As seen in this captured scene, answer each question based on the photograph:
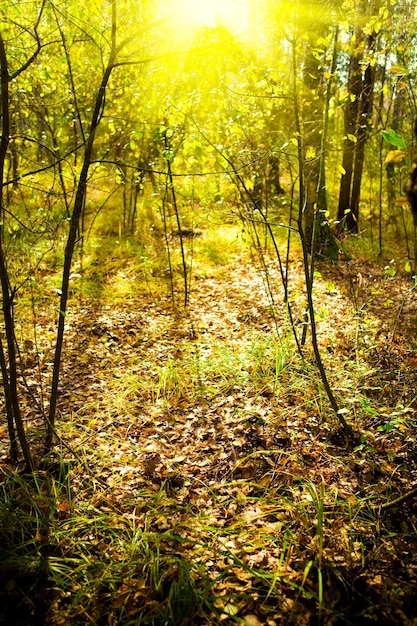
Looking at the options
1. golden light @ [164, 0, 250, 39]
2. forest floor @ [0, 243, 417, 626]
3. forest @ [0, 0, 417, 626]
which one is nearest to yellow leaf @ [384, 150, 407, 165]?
forest @ [0, 0, 417, 626]

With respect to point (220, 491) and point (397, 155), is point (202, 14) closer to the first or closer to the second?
point (397, 155)

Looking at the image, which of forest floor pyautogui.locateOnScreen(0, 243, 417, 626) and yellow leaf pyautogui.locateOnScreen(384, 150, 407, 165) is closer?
yellow leaf pyautogui.locateOnScreen(384, 150, 407, 165)

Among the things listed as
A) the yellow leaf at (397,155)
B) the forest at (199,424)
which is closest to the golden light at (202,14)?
the forest at (199,424)

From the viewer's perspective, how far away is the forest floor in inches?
75.5

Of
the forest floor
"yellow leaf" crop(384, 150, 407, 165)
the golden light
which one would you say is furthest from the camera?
the golden light

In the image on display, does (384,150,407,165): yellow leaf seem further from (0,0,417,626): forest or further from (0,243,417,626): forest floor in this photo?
(0,243,417,626): forest floor

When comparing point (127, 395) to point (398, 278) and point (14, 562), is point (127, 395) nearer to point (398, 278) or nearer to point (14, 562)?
point (14, 562)

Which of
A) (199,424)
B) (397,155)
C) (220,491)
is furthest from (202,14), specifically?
(220,491)

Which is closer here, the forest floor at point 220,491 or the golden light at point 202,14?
the forest floor at point 220,491

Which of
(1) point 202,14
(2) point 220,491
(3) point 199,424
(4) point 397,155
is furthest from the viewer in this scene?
(1) point 202,14

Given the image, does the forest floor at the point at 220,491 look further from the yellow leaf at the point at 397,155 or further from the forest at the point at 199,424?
the yellow leaf at the point at 397,155

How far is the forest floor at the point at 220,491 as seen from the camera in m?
1.92

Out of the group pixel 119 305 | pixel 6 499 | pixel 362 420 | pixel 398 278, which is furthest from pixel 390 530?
pixel 398 278

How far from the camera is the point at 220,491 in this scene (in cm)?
259
